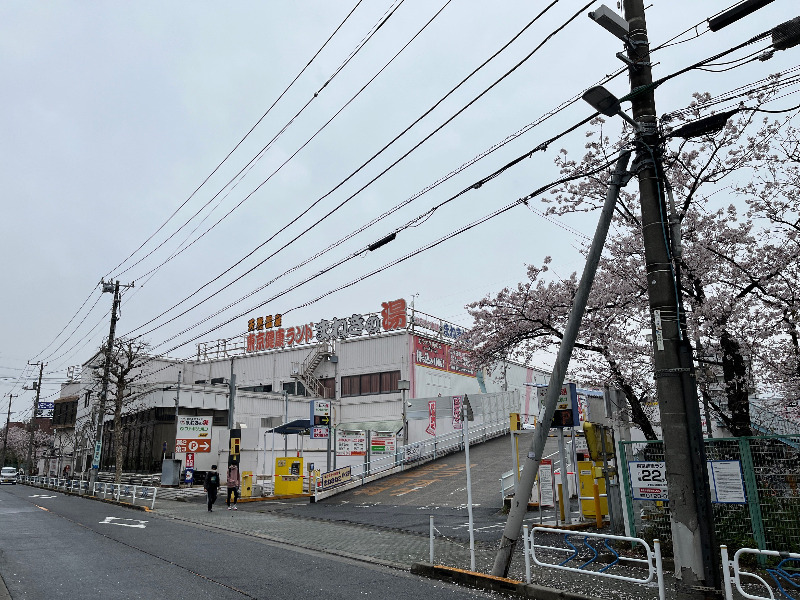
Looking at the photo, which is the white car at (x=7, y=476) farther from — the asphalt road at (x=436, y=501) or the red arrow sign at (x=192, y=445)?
the asphalt road at (x=436, y=501)

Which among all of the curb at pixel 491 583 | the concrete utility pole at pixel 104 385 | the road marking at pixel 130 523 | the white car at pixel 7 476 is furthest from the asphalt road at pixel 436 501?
the white car at pixel 7 476

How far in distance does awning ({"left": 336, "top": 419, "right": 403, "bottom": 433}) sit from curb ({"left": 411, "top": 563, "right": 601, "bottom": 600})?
30.4 m

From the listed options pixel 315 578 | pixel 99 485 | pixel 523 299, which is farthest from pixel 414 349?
pixel 315 578

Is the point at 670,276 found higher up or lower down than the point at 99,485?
higher up

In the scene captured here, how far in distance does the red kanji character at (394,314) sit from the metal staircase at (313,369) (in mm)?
6067

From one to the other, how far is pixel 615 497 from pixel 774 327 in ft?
18.7

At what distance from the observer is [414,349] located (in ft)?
140

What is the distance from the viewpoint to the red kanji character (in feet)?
140

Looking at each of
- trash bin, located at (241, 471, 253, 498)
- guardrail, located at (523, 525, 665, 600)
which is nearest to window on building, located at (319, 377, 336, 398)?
trash bin, located at (241, 471, 253, 498)

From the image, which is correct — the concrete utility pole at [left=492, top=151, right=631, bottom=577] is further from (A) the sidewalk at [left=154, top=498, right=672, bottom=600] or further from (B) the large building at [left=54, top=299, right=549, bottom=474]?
(B) the large building at [left=54, top=299, right=549, bottom=474]

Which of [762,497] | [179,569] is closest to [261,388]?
[179,569]

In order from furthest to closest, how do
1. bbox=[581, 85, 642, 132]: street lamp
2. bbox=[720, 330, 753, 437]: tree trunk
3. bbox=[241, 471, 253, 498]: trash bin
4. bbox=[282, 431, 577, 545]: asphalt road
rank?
1. bbox=[241, 471, 253, 498]: trash bin
2. bbox=[282, 431, 577, 545]: asphalt road
3. bbox=[720, 330, 753, 437]: tree trunk
4. bbox=[581, 85, 642, 132]: street lamp

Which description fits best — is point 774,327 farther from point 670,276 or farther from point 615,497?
point 670,276

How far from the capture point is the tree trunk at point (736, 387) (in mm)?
12164
